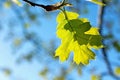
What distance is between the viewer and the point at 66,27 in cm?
203

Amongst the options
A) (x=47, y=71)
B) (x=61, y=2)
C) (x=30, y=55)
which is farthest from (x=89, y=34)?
(x=30, y=55)

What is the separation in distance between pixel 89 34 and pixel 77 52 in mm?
128

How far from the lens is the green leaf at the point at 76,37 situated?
6.55 ft

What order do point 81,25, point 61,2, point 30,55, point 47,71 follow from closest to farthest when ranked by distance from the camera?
point 61,2 < point 81,25 < point 47,71 < point 30,55

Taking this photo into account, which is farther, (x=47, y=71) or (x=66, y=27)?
(x=47, y=71)

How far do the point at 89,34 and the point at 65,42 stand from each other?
0.48ft

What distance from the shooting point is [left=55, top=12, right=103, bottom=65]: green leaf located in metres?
2.00

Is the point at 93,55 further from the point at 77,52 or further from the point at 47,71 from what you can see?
the point at 47,71

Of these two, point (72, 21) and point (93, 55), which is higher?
point (72, 21)

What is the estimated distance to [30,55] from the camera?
10.6 metres

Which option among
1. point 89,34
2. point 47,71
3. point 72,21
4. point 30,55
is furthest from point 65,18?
point 30,55

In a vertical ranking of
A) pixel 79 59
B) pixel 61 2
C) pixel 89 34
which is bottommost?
pixel 79 59

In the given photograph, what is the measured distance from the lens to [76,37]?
200 cm

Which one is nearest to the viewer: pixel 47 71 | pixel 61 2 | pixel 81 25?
pixel 61 2
